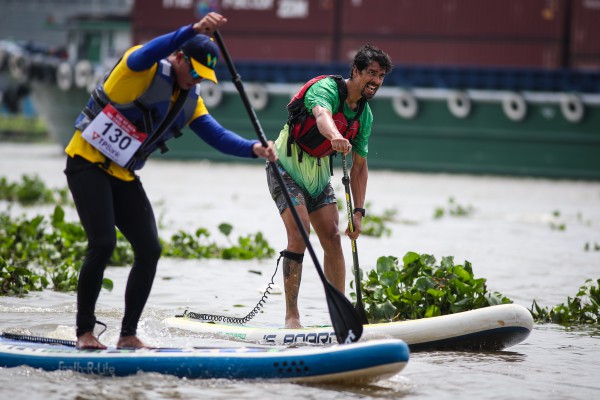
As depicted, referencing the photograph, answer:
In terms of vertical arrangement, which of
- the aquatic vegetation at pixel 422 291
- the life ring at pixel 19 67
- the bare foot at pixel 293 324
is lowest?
the bare foot at pixel 293 324

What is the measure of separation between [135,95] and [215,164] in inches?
1019

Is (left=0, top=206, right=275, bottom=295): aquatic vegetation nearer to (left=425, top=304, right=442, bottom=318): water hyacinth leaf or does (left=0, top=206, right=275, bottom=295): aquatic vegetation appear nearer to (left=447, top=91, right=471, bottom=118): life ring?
(left=425, top=304, right=442, bottom=318): water hyacinth leaf

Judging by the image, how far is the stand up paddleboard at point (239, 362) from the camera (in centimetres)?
532

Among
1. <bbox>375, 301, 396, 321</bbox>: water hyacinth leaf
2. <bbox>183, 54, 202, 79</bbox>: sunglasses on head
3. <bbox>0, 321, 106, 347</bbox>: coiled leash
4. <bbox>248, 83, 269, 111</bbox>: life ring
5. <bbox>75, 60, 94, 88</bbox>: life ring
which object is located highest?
<bbox>75, 60, 94, 88</bbox>: life ring

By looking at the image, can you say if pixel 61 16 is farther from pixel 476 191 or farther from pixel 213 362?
pixel 213 362

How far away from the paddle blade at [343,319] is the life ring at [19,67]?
2882cm

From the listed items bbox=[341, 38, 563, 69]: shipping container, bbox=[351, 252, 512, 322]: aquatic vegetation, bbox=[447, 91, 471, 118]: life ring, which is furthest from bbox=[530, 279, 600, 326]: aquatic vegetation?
bbox=[341, 38, 563, 69]: shipping container

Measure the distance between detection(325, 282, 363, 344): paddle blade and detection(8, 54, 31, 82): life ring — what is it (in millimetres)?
28823

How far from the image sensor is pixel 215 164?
103 ft

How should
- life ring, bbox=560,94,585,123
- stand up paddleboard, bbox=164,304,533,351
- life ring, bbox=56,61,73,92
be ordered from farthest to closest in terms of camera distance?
life ring, bbox=56,61,73,92, life ring, bbox=560,94,585,123, stand up paddleboard, bbox=164,304,533,351

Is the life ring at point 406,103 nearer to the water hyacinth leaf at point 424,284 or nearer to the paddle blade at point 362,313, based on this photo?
the water hyacinth leaf at point 424,284

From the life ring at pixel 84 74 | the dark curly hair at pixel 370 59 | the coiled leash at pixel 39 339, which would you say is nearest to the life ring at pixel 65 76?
the life ring at pixel 84 74

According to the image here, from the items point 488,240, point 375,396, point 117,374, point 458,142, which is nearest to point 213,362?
point 117,374

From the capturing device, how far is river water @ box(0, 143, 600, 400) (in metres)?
5.43
